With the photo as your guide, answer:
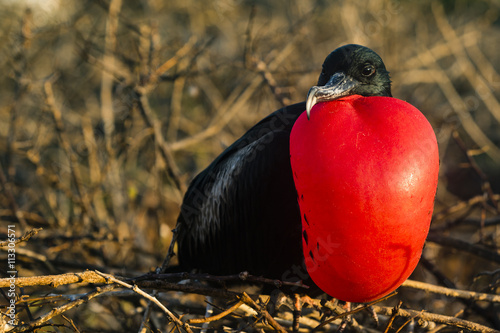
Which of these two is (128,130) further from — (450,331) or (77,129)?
(450,331)

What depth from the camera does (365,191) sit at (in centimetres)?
151

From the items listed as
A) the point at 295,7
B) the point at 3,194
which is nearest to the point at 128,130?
the point at 3,194

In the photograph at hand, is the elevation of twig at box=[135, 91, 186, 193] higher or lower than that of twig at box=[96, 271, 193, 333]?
higher

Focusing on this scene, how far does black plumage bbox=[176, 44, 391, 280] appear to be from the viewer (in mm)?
2020

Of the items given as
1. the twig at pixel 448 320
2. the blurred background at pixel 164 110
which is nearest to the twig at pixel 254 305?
the twig at pixel 448 320

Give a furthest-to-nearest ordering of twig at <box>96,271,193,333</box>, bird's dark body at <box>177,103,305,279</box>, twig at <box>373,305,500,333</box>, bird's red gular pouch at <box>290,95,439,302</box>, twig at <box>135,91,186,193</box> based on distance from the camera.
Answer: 1. twig at <box>135,91,186,193</box>
2. bird's dark body at <box>177,103,305,279</box>
3. twig at <box>373,305,500,333</box>
4. twig at <box>96,271,193,333</box>
5. bird's red gular pouch at <box>290,95,439,302</box>

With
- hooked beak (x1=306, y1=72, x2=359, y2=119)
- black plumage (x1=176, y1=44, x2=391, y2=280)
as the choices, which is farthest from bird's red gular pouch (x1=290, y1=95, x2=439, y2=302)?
black plumage (x1=176, y1=44, x2=391, y2=280)

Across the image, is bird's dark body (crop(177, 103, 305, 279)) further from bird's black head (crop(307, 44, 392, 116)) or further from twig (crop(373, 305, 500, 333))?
twig (crop(373, 305, 500, 333))

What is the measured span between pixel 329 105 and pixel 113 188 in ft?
7.80

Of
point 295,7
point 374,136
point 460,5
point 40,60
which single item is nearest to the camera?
point 374,136

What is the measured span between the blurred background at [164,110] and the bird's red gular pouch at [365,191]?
0.95 meters

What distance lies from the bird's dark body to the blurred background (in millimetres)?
434

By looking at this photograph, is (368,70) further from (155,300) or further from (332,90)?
(155,300)

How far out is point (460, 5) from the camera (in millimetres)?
6371
